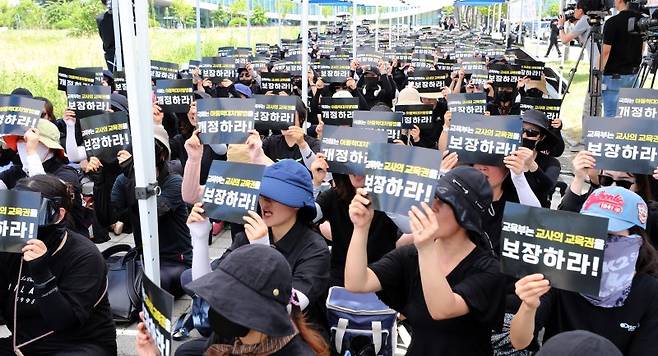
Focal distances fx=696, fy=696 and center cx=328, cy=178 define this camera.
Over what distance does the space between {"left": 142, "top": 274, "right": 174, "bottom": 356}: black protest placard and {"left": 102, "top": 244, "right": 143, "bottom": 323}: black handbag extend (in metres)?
2.39

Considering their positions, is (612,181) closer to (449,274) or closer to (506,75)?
(449,274)

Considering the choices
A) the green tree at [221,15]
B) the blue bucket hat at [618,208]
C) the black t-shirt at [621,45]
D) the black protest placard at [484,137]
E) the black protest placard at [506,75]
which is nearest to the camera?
the blue bucket hat at [618,208]

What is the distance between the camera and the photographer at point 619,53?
831 cm

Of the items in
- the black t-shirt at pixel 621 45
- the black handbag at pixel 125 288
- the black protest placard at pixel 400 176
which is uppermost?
the black t-shirt at pixel 621 45

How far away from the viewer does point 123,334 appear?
5.13m

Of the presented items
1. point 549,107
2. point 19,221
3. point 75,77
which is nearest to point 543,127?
point 549,107

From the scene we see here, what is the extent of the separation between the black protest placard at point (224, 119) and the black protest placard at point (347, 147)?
957 millimetres

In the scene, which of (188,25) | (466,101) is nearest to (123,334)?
(466,101)

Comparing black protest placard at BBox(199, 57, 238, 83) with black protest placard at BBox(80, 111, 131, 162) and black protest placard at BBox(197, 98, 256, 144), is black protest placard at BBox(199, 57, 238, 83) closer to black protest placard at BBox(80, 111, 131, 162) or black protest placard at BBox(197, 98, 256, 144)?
black protest placard at BBox(80, 111, 131, 162)

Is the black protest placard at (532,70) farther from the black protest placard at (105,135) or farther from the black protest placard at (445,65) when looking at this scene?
the black protest placard at (105,135)

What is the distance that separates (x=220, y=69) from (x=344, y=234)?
7.20 m

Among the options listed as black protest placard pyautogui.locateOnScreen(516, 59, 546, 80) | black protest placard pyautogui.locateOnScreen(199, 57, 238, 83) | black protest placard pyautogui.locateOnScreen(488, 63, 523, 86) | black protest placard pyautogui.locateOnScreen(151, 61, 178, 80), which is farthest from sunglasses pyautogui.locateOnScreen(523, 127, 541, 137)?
black protest placard pyautogui.locateOnScreen(199, 57, 238, 83)

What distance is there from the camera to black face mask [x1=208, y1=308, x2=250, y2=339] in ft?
7.93

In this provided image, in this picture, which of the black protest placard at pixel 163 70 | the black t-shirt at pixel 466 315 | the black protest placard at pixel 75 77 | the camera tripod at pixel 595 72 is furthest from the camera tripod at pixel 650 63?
the black protest placard at pixel 75 77
